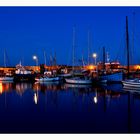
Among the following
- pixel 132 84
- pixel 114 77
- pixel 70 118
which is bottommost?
pixel 70 118

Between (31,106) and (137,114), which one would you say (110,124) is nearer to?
(137,114)

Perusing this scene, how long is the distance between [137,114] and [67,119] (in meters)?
2.95

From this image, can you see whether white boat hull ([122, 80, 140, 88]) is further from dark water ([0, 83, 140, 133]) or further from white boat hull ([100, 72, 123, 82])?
white boat hull ([100, 72, 123, 82])

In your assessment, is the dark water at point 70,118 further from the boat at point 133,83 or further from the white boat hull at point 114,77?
the white boat hull at point 114,77

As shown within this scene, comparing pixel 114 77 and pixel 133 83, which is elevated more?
pixel 114 77

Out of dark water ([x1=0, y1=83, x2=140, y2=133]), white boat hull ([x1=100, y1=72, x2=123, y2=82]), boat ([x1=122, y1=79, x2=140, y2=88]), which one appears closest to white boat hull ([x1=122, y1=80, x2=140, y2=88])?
boat ([x1=122, y1=79, x2=140, y2=88])

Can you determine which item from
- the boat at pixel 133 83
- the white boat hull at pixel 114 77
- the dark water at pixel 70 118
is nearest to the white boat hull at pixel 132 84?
the boat at pixel 133 83

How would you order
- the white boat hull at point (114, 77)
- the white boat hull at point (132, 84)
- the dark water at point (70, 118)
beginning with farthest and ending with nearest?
1. the white boat hull at point (114, 77)
2. the white boat hull at point (132, 84)
3. the dark water at point (70, 118)

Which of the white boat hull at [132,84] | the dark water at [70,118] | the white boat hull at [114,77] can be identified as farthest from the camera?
the white boat hull at [114,77]

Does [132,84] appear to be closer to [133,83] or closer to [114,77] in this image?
[133,83]

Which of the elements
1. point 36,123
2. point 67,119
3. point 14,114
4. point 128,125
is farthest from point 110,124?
point 14,114

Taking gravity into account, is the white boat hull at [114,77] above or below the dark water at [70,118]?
above

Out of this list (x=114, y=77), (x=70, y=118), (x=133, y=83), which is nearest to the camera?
(x=70, y=118)

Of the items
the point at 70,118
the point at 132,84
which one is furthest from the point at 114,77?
the point at 70,118
